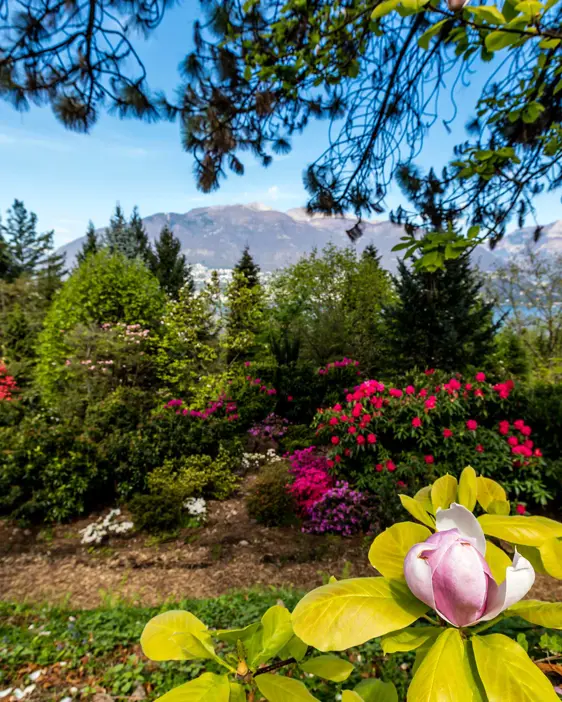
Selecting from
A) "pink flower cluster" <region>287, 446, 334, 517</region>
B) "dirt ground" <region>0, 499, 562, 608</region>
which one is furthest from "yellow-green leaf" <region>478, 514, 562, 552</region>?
"pink flower cluster" <region>287, 446, 334, 517</region>

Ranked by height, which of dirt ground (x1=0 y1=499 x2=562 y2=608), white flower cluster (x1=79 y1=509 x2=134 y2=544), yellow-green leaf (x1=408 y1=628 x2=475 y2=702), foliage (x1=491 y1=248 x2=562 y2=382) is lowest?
dirt ground (x1=0 y1=499 x2=562 y2=608)

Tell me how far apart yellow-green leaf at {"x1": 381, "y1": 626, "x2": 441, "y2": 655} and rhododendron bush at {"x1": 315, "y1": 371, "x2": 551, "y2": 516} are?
160 inches

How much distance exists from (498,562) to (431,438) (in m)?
4.59

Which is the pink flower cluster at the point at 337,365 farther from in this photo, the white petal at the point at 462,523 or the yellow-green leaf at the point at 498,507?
the white petal at the point at 462,523

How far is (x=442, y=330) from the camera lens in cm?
832

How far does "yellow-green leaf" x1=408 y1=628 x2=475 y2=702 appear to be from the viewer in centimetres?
32

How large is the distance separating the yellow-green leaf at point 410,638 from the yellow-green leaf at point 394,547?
0.06 meters

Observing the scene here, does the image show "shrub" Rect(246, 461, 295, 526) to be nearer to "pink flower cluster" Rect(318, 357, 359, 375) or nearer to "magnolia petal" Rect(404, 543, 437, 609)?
"pink flower cluster" Rect(318, 357, 359, 375)

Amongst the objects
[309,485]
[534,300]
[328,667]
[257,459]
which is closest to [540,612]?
[328,667]

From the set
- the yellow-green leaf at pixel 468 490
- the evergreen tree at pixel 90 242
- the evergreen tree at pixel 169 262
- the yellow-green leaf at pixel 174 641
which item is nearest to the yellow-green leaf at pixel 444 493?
the yellow-green leaf at pixel 468 490

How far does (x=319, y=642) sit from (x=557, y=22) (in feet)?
12.2

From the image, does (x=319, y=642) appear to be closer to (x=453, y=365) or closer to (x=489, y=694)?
(x=489, y=694)

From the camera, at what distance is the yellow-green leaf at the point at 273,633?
18.0 inches

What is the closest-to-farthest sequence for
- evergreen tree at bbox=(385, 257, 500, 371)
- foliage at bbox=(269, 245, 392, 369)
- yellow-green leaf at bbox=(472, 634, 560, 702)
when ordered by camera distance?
yellow-green leaf at bbox=(472, 634, 560, 702) < evergreen tree at bbox=(385, 257, 500, 371) < foliage at bbox=(269, 245, 392, 369)
